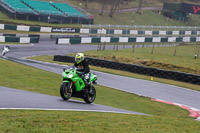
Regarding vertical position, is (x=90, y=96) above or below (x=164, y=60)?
below

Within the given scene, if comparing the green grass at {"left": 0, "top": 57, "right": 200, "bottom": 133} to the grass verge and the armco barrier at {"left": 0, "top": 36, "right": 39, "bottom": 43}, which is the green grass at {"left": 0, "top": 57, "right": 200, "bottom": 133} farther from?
the armco barrier at {"left": 0, "top": 36, "right": 39, "bottom": 43}

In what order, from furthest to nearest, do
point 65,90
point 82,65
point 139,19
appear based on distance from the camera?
point 139,19 → point 82,65 → point 65,90

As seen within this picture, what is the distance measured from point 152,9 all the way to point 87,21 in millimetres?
29694

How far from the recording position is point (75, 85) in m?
13.4

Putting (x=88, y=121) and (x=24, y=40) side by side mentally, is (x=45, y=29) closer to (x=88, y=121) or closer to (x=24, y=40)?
(x=24, y=40)

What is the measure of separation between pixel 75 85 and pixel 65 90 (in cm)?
59

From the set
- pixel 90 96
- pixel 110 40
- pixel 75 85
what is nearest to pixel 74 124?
pixel 75 85

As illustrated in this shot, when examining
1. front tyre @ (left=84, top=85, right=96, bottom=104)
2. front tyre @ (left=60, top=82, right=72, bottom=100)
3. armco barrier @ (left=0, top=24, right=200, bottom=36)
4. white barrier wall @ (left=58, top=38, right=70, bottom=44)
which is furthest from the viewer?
armco barrier @ (left=0, top=24, right=200, bottom=36)

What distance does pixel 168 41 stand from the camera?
5738 cm

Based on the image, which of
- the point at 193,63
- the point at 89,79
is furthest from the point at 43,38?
the point at 89,79

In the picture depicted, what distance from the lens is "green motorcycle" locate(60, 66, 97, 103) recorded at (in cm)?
1285

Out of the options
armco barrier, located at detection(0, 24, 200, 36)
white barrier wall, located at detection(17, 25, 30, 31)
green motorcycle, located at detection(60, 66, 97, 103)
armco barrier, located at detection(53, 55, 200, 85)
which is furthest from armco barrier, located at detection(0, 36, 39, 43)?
green motorcycle, located at detection(60, 66, 97, 103)

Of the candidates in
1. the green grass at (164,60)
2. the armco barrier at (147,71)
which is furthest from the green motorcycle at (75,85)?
the green grass at (164,60)

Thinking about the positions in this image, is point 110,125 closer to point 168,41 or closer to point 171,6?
point 168,41
